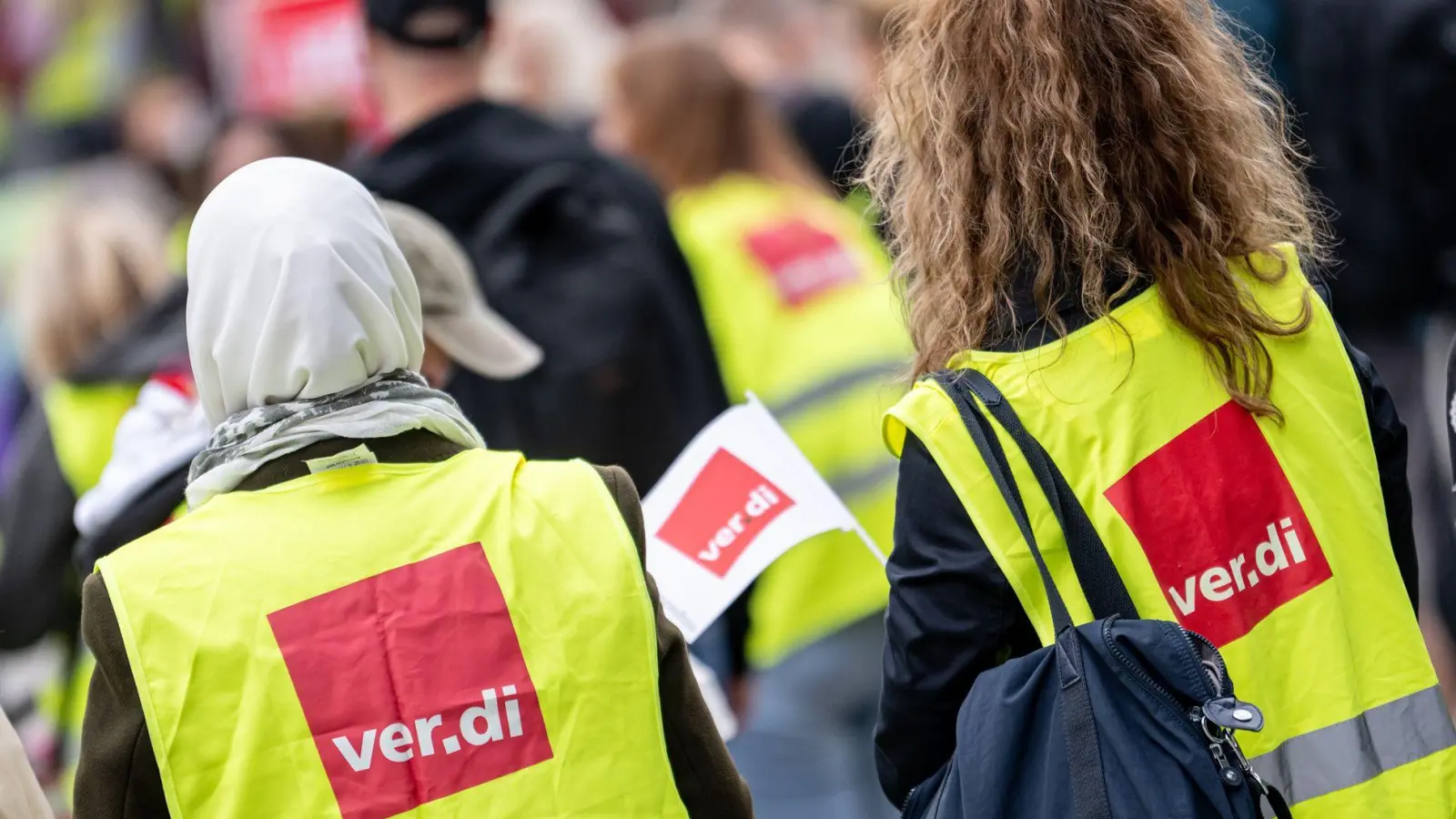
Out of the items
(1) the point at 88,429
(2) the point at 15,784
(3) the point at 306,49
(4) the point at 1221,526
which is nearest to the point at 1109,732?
(4) the point at 1221,526

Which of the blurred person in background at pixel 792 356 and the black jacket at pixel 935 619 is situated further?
the blurred person in background at pixel 792 356

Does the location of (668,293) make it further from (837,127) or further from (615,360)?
(837,127)

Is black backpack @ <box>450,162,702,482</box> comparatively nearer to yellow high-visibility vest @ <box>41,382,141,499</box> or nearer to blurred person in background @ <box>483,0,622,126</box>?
yellow high-visibility vest @ <box>41,382,141,499</box>

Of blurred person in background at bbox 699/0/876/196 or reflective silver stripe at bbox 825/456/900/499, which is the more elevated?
reflective silver stripe at bbox 825/456/900/499

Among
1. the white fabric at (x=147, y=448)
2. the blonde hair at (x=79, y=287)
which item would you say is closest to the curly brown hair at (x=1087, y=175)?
the white fabric at (x=147, y=448)

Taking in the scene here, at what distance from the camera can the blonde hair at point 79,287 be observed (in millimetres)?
4867

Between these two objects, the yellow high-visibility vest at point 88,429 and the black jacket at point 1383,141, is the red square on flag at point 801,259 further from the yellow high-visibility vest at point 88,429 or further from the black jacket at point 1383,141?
the yellow high-visibility vest at point 88,429

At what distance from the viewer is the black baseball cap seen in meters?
4.31

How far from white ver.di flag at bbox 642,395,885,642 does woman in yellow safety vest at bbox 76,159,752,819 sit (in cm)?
41

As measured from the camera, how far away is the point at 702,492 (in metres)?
3.02

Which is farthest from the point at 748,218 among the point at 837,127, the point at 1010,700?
the point at 1010,700

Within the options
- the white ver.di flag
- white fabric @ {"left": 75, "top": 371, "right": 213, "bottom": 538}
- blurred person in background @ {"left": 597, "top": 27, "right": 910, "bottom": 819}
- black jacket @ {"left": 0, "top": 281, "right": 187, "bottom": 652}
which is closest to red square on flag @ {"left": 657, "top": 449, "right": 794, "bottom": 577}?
the white ver.di flag

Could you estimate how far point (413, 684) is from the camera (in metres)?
2.37

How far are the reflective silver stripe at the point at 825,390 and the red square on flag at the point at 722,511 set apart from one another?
1683mm
